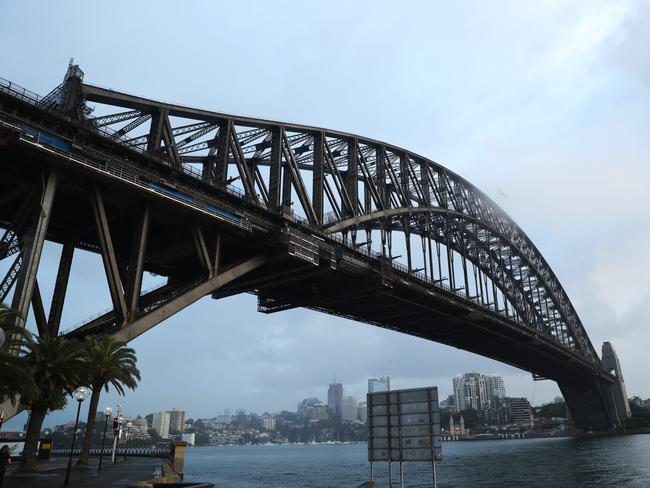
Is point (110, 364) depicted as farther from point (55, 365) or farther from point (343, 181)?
point (343, 181)

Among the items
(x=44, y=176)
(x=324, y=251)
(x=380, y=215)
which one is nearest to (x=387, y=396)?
(x=44, y=176)

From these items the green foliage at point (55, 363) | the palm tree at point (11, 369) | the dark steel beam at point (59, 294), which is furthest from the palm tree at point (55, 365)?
the palm tree at point (11, 369)

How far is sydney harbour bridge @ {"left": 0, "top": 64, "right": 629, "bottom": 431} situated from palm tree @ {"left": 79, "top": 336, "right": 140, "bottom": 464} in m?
2.12

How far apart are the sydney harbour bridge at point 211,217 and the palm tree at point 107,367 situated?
212 centimetres

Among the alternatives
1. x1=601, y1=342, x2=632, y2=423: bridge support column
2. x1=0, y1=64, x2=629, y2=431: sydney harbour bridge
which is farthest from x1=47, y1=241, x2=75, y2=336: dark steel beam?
x1=601, y1=342, x2=632, y2=423: bridge support column

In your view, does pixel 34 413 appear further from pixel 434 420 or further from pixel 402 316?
pixel 402 316

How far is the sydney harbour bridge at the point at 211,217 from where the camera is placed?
101ft

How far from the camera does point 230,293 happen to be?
56250 millimetres

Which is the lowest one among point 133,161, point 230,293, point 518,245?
point 230,293

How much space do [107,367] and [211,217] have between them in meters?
12.8

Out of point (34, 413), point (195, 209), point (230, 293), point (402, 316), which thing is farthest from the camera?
point (402, 316)

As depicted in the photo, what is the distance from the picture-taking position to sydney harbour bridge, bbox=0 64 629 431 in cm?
3084

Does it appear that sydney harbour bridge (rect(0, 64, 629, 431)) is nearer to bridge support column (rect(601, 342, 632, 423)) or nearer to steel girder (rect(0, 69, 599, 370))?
steel girder (rect(0, 69, 599, 370))

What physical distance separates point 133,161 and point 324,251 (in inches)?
792
